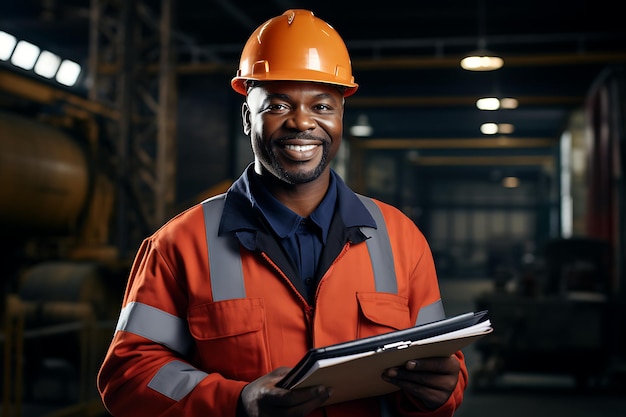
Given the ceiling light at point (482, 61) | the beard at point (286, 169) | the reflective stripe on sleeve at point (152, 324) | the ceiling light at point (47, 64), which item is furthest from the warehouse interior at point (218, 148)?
the beard at point (286, 169)

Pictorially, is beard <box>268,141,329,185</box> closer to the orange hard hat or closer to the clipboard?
the orange hard hat

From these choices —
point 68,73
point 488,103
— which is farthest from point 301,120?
point 488,103

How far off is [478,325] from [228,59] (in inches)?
668

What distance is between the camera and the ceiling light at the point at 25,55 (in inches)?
318

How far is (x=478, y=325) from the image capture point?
5.76 feet

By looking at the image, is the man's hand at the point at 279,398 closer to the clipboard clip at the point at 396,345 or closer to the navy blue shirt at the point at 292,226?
the clipboard clip at the point at 396,345

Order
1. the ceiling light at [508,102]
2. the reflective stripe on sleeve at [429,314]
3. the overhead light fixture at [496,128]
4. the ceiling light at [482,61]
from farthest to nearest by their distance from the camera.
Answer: the overhead light fixture at [496,128] → the ceiling light at [508,102] → the ceiling light at [482,61] → the reflective stripe on sleeve at [429,314]

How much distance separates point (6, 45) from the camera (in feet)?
26.2

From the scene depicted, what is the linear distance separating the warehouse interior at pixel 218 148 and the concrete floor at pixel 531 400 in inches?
1.6

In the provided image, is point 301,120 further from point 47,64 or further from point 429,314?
point 47,64

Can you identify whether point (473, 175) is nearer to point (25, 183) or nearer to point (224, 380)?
point (25, 183)

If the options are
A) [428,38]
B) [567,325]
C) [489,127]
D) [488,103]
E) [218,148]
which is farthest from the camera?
[489,127]

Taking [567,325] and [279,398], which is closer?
[279,398]

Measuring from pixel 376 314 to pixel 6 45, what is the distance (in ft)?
23.4
